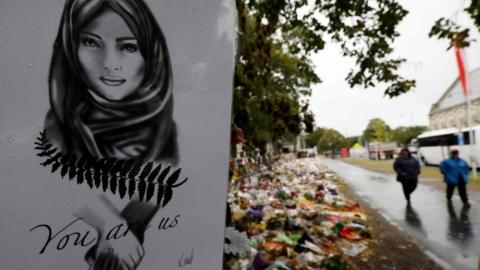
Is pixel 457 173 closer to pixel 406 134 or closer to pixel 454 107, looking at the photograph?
pixel 454 107

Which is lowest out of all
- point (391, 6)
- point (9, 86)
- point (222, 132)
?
point (222, 132)

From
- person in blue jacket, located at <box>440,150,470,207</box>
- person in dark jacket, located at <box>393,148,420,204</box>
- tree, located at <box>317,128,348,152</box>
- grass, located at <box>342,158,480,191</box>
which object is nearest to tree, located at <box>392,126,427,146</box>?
tree, located at <box>317,128,348,152</box>

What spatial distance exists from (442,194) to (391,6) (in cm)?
832

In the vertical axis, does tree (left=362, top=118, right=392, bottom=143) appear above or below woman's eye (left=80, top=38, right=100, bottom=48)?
above

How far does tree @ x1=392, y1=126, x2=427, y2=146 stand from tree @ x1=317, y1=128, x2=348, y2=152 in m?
12.9

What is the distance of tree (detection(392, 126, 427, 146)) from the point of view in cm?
7894

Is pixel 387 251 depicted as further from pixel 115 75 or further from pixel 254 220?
pixel 115 75

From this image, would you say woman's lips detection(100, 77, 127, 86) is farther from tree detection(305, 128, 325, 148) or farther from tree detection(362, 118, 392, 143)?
tree detection(305, 128, 325, 148)

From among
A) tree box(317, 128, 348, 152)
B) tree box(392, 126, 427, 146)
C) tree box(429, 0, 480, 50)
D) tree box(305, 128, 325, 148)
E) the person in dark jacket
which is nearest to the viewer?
tree box(429, 0, 480, 50)

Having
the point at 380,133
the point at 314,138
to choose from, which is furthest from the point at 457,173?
the point at 314,138

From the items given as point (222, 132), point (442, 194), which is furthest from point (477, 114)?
point (222, 132)

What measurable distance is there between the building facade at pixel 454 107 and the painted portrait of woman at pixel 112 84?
51707 mm

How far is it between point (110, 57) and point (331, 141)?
92167mm

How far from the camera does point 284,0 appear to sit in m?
4.96
